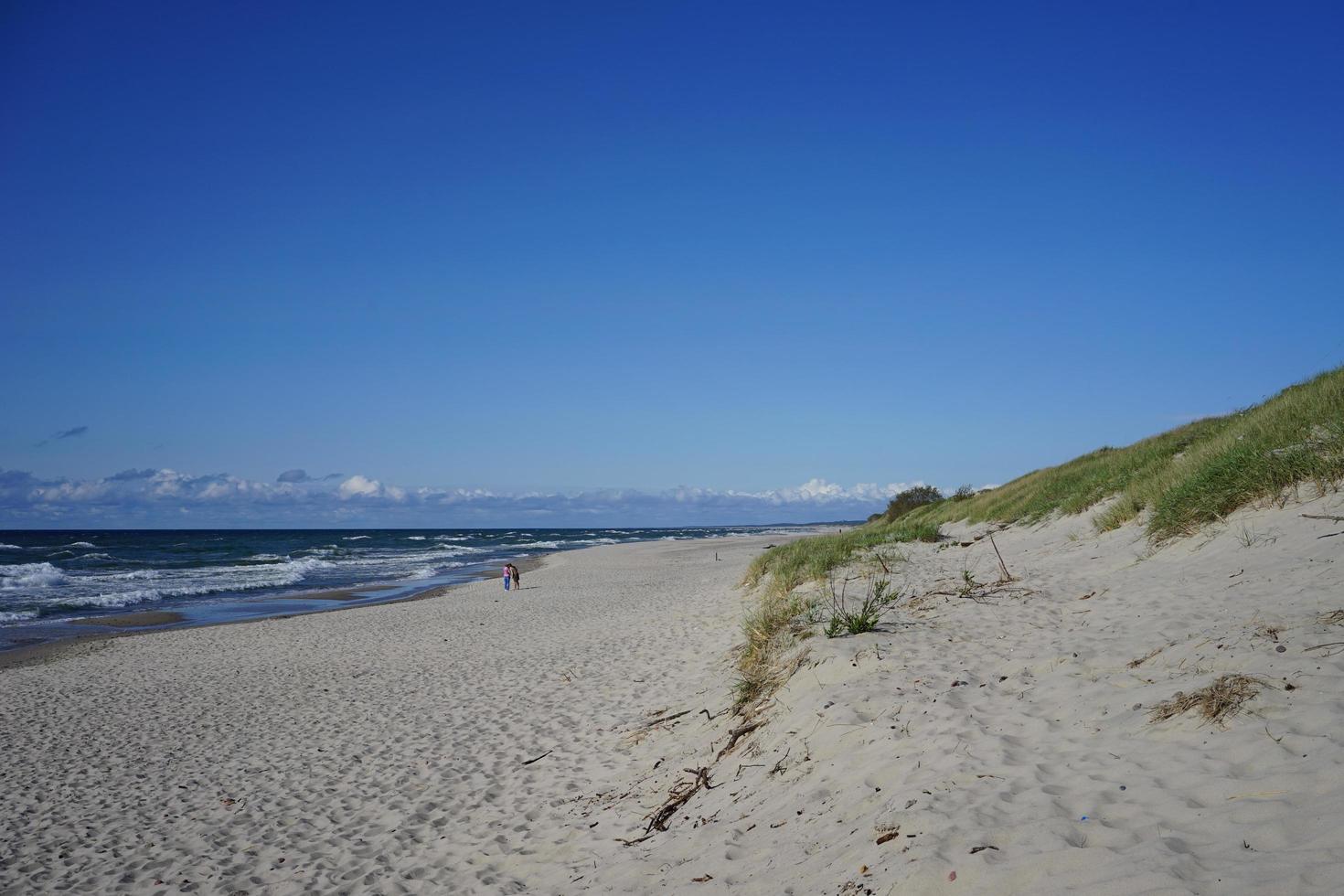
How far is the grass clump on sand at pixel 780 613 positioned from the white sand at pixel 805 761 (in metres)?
0.49

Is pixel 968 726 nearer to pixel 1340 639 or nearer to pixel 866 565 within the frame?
pixel 1340 639

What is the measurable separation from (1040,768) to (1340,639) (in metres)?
2.50

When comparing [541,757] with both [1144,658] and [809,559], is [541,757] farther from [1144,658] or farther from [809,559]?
[809,559]

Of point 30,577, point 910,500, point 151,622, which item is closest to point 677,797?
point 151,622

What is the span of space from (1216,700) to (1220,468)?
24.6ft

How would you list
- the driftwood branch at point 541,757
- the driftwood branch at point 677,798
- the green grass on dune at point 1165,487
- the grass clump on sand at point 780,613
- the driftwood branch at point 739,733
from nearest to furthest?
the driftwood branch at point 677,798, the driftwood branch at point 739,733, the grass clump on sand at point 780,613, the driftwood branch at point 541,757, the green grass on dune at point 1165,487

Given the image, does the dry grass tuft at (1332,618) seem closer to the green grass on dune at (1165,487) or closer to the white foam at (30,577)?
the green grass on dune at (1165,487)

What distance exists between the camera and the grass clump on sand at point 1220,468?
979cm

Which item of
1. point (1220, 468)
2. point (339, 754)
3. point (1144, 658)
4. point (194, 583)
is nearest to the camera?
point (1144, 658)

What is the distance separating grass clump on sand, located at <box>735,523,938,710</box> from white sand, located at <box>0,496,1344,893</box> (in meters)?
0.49

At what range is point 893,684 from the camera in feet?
23.6

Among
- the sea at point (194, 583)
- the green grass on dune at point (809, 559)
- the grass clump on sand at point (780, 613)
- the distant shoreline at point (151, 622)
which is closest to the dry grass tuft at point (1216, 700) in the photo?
the grass clump on sand at point (780, 613)

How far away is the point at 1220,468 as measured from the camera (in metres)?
10.7

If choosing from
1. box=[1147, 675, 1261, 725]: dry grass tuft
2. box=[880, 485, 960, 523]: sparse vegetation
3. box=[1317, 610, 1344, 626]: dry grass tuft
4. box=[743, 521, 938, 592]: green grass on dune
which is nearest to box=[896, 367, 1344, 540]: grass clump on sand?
box=[743, 521, 938, 592]: green grass on dune
